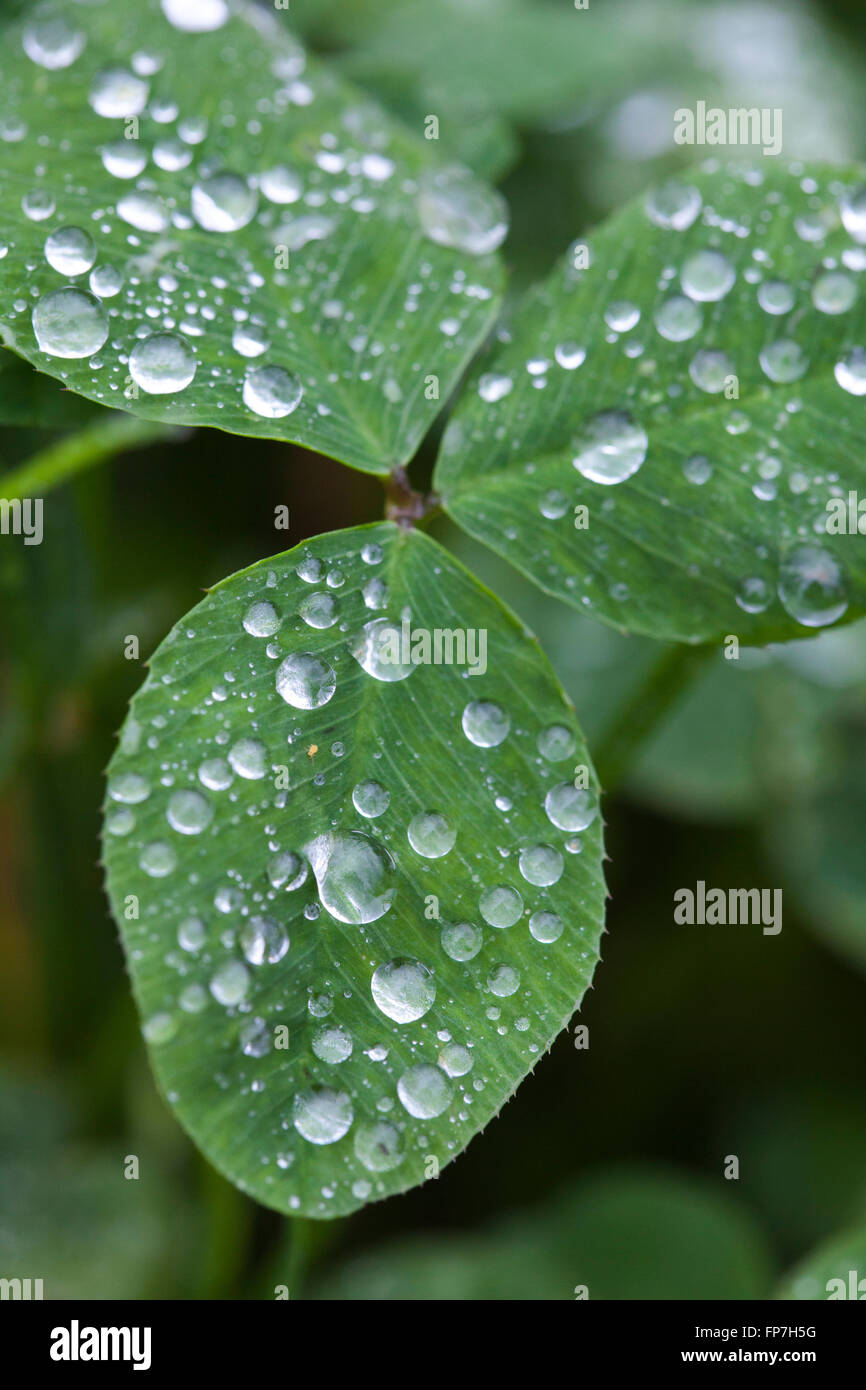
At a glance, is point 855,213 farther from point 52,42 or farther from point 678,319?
point 52,42

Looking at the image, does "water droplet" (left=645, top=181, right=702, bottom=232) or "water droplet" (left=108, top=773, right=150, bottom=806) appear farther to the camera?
"water droplet" (left=645, top=181, right=702, bottom=232)

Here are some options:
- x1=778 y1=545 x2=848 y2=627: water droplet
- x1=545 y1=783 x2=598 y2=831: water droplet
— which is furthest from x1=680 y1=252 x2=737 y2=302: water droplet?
x1=545 y1=783 x2=598 y2=831: water droplet

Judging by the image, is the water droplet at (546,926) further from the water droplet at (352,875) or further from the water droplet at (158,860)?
the water droplet at (158,860)

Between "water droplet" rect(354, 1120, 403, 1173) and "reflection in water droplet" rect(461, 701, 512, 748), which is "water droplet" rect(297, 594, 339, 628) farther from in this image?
"water droplet" rect(354, 1120, 403, 1173)

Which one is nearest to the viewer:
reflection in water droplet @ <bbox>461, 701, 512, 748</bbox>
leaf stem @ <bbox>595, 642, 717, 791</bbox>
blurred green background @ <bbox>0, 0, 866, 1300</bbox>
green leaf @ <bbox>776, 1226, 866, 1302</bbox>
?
reflection in water droplet @ <bbox>461, 701, 512, 748</bbox>

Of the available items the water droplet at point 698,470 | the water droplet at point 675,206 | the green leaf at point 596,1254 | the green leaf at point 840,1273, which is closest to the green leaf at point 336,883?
the water droplet at point 698,470
